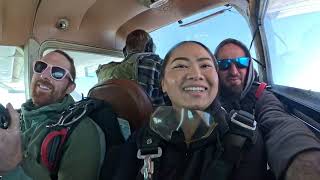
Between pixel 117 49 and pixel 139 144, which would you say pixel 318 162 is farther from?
pixel 117 49

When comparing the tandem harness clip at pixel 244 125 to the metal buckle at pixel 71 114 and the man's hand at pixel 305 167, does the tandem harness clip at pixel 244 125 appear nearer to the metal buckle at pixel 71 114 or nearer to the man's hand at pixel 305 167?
the man's hand at pixel 305 167

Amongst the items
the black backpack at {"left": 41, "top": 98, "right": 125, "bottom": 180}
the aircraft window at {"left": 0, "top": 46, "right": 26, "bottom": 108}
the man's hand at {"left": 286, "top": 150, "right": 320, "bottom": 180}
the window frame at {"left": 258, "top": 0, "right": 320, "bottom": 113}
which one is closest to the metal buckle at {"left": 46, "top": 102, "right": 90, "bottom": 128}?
the black backpack at {"left": 41, "top": 98, "right": 125, "bottom": 180}

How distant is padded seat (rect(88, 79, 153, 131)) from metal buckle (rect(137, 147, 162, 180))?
0.61 m

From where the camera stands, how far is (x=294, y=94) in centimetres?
192

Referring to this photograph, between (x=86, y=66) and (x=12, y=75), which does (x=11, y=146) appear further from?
(x=86, y=66)

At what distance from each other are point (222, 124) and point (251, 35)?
1.83 m

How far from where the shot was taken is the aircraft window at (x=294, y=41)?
167cm

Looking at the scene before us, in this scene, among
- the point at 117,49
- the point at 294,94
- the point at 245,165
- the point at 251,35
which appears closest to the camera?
the point at 245,165

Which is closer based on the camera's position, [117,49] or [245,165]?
[245,165]

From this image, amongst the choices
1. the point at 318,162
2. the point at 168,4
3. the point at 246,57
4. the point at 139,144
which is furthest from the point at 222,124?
the point at 168,4

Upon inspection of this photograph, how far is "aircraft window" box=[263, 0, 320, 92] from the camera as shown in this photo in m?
1.67

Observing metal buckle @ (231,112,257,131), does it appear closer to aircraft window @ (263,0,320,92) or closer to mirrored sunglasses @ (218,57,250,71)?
aircraft window @ (263,0,320,92)

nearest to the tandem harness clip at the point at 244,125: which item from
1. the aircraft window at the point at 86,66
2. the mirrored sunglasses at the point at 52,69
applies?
the mirrored sunglasses at the point at 52,69

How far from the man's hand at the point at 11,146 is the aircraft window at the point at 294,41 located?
1.19 meters
